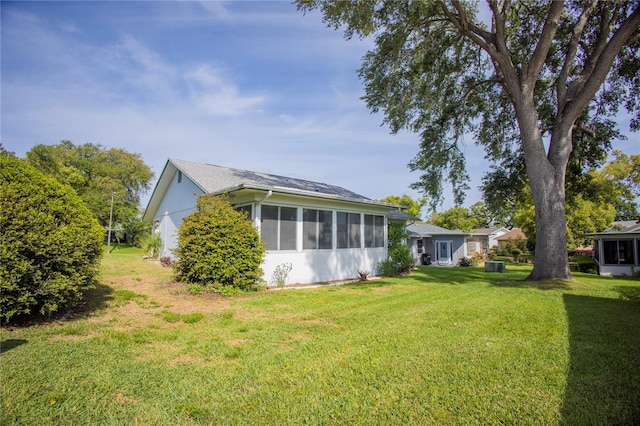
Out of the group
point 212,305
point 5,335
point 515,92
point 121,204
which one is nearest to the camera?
point 5,335

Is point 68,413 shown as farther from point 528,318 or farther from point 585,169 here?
point 585,169

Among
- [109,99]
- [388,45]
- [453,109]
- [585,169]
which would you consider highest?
[388,45]

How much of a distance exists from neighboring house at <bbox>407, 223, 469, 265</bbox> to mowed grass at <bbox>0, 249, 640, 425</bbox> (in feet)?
66.5

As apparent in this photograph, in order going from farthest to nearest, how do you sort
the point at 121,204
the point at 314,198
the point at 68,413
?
the point at 121,204 < the point at 314,198 < the point at 68,413

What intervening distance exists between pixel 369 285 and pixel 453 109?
9.14 m

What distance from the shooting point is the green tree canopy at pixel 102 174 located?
31.1 meters

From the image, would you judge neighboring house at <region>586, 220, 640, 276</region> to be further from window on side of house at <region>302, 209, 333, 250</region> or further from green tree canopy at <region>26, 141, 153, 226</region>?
green tree canopy at <region>26, 141, 153, 226</region>

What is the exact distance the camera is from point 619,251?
19188 mm

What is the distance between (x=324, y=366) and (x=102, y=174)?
43204mm

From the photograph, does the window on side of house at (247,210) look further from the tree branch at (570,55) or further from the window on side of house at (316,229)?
the tree branch at (570,55)

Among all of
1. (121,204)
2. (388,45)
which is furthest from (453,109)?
(121,204)

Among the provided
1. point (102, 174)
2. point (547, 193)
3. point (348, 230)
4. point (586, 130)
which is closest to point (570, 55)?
point (586, 130)

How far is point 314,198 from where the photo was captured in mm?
10711

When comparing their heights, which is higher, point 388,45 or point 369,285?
point 388,45
